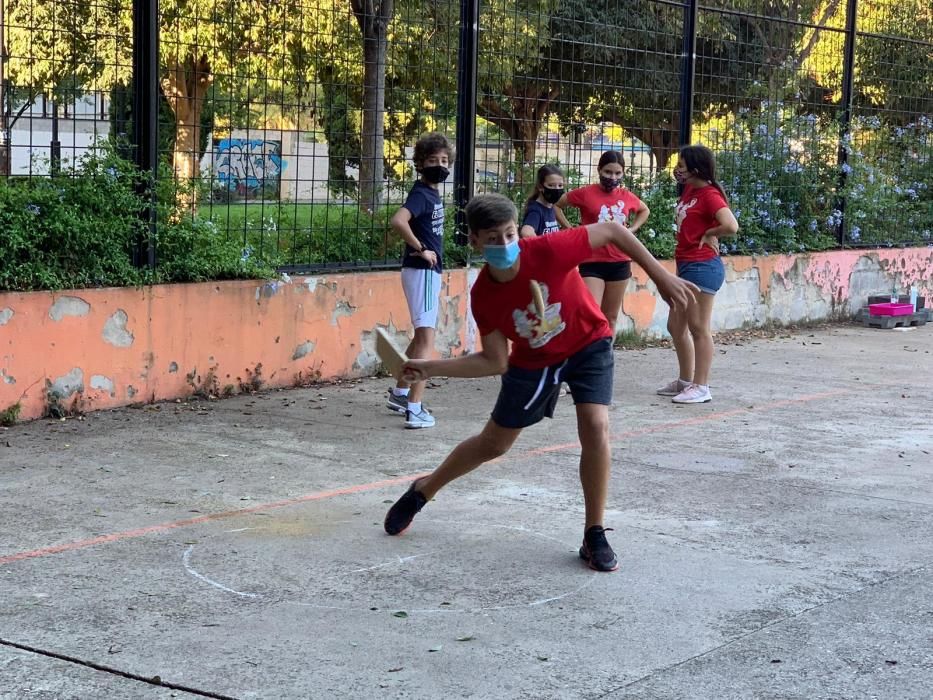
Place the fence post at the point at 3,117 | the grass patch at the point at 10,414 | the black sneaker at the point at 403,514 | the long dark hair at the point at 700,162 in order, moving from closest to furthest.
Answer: the black sneaker at the point at 403,514
the grass patch at the point at 10,414
the fence post at the point at 3,117
the long dark hair at the point at 700,162

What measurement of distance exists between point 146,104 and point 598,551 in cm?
A: 501

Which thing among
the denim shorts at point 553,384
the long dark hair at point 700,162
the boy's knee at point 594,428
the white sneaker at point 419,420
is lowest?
the white sneaker at point 419,420

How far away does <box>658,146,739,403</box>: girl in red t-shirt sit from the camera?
9094 millimetres

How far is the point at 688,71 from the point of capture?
13.2 meters

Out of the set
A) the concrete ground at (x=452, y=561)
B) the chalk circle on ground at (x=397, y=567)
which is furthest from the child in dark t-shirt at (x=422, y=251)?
the chalk circle on ground at (x=397, y=567)

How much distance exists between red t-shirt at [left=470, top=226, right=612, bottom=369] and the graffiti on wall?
466 centimetres

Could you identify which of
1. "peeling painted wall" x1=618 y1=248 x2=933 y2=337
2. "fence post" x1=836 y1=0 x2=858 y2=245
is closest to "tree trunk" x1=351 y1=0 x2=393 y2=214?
"peeling painted wall" x1=618 y1=248 x2=933 y2=337

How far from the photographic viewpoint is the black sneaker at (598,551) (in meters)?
5.05

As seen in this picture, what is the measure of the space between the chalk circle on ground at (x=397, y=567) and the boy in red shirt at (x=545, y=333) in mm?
300

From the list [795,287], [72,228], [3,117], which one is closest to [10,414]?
[72,228]

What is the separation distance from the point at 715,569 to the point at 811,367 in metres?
6.44

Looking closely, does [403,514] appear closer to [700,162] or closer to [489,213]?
[489,213]

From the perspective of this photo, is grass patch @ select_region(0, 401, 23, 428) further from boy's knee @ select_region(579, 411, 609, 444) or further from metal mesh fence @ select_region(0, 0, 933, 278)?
boy's knee @ select_region(579, 411, 609, 444)

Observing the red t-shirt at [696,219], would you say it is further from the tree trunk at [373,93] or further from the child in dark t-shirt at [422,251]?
the tree trunk at [373,93]
